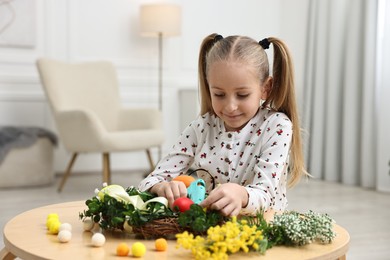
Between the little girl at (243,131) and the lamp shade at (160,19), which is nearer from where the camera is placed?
the little girl at (243,131)

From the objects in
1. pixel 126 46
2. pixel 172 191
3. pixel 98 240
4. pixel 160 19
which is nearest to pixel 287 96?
pixel 172 191

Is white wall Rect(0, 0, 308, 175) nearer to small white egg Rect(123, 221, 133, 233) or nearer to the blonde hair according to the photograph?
the blonde hair

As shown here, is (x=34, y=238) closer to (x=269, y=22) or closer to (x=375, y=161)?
(x=375, y=161)

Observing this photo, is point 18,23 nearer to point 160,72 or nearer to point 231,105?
point 160,72

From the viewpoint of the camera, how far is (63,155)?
4820 millimetres

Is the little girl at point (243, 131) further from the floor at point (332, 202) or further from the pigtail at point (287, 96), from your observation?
the floor at point (332, 202)

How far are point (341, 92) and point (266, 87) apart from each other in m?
3.26

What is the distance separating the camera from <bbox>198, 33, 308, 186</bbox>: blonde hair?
60.0 inches

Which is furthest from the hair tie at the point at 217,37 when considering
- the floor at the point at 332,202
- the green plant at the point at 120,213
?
the floor at the point at 332,202

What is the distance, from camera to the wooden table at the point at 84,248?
1.08 m

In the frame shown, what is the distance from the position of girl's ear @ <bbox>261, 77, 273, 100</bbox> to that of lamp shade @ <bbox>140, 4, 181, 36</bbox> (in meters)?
3.13

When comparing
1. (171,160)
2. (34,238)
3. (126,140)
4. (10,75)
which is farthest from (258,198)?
(10,75)

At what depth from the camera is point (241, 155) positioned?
1.59m

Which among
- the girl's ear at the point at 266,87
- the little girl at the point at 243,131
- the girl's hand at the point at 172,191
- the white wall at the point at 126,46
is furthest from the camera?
the white wall at the point at 126,46
